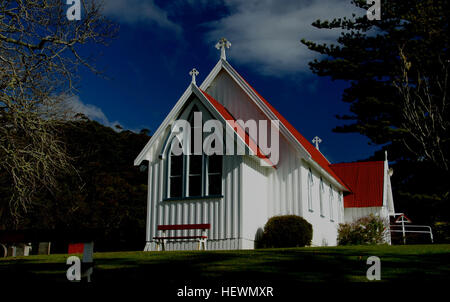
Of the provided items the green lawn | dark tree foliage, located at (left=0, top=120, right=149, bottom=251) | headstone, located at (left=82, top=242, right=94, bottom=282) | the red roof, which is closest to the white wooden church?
the green lawn

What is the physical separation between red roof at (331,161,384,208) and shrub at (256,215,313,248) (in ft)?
32.7

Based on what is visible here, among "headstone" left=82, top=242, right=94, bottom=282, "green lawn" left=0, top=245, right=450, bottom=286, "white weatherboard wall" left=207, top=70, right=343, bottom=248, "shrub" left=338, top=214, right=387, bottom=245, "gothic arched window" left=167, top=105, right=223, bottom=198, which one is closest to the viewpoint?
"headstone" left=82, top=242, right=94, bottom=282

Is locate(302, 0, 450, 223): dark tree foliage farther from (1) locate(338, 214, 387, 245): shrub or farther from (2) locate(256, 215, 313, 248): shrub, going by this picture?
(2) locate(256, 215, 313, 248): shrub

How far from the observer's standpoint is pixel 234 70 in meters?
22.4

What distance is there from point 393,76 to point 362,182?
9.91 metres

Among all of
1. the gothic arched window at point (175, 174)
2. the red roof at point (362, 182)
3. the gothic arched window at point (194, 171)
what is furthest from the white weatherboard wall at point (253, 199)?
the red roof at point (362, 182)

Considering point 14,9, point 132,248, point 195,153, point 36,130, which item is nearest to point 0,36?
point 14,9

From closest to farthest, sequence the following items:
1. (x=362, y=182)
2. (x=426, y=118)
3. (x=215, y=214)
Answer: (x=215, y=214), (x=426, y=118), (x=362, y=182)

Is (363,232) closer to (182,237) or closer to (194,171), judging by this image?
(194,171)

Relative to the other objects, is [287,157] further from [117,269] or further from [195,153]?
[117,269]

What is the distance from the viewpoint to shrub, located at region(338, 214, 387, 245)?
22.7 m

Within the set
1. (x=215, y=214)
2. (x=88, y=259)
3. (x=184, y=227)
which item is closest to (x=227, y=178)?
(x=215, y=214)

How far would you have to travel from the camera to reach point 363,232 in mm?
23188

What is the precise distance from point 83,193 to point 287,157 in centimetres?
1881
